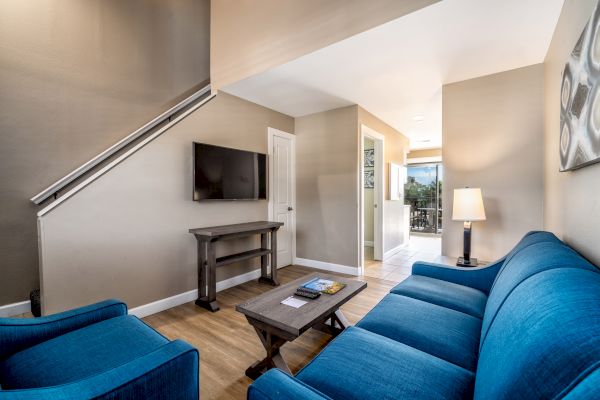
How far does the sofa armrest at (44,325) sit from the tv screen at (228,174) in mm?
1614

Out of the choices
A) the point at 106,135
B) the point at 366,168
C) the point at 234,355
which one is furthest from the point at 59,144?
the point at 366,168

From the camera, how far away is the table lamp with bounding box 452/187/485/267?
2555mm

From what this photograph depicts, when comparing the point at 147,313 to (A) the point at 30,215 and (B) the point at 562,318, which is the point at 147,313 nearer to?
(A) the point at 30,215

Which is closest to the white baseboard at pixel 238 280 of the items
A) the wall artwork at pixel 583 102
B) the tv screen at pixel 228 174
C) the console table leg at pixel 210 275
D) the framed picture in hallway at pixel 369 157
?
the console table leg at pixel 210 275

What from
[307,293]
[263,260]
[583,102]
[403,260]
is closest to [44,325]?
[307,293]

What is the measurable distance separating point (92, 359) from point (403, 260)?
461 cm

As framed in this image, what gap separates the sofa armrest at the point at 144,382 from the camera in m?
0.77

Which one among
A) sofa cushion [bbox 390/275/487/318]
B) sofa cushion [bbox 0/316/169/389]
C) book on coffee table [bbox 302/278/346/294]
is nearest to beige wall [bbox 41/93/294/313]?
sofa cushion [bbox 0/316/169/389]

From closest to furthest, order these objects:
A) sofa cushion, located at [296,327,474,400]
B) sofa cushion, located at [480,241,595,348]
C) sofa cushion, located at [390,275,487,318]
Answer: sofa cushion, located at [296,327,474,400]
sofa cushion, located at [480,241,595,348]
sofa cushion, located at [390,275,487,318]

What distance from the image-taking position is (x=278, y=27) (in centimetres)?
286

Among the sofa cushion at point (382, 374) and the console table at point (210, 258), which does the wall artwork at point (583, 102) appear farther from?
the console table at point (210, 258)

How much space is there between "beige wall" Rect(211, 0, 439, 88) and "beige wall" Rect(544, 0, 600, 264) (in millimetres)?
916

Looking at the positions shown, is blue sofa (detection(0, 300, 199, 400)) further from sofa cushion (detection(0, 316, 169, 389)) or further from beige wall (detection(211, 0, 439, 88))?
beige wall (detection(211, 0, 439, 88))

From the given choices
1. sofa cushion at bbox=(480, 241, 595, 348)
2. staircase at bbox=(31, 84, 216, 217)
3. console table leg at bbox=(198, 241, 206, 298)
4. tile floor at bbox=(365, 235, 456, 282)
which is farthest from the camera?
tile floor at bbox=(365, 235, 456, 282)
